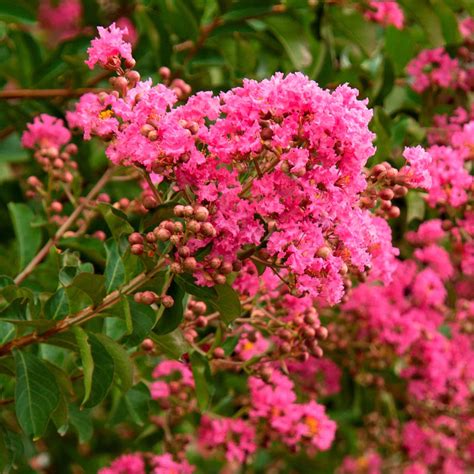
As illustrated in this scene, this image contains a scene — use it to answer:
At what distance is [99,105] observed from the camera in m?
1.35

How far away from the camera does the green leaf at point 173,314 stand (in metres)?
1.37

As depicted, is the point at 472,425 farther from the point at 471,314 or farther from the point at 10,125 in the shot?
the point at 10,125

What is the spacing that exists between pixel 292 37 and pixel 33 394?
126 centimetres

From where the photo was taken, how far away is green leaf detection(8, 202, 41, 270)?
1882 mm

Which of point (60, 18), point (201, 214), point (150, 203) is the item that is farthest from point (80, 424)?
point (60, 18)

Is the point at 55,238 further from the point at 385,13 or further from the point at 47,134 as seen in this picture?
the point at 385,13

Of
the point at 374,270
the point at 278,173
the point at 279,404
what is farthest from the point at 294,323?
the point at 278,173

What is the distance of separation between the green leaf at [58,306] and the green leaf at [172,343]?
158mm

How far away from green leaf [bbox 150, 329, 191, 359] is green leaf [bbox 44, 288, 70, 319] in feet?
0.52

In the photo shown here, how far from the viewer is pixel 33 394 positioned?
56.4 inches

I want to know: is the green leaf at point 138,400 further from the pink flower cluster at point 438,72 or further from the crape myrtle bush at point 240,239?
the pink flower cluster at point 438,72

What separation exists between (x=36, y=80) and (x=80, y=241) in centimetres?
72

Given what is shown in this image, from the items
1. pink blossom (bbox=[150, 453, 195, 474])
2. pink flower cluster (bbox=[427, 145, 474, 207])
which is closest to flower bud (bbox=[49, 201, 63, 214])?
pink blossom (bbox=[150, 453, 195, 474])

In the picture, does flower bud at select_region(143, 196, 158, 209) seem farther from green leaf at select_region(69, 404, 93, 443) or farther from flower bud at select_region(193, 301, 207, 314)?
green leaf at select_region(69, 404, 93, 443)
